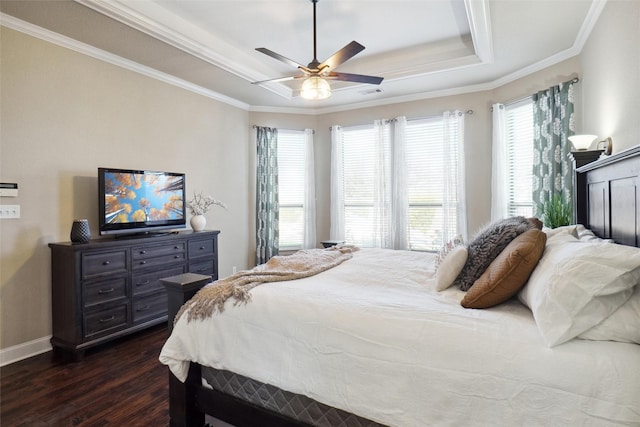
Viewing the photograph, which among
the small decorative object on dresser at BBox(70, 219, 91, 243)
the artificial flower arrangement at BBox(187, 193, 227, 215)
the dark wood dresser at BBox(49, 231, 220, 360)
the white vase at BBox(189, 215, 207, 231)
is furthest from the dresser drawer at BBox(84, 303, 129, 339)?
the artificial flower arrangement at BBox(187, 193, 227, 215)

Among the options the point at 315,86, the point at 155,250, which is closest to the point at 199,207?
the point at 155,250

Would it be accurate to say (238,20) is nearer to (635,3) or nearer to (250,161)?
(250,161)

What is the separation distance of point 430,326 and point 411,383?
0.76 ft

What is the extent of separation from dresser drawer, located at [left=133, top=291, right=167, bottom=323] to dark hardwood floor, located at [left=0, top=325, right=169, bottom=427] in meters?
0.31

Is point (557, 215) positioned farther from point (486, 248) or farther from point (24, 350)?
point (24, 350)

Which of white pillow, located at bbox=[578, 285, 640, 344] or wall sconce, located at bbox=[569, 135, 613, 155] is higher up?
wall sconce, located at bbox=[569, 135, 613, 155]

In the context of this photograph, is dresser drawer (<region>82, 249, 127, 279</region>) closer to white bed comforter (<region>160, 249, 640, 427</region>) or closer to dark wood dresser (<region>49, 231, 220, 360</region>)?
dark wood dresser (<region>49, 231, 220, 360</region>)

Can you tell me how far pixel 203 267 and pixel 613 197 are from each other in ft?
12.5

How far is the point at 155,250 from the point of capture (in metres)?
3.43

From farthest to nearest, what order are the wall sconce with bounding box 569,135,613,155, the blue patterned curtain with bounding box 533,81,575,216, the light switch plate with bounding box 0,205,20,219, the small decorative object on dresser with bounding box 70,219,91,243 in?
the blue patterned curtain with bounding box 533,81,575,216 → the small decorative object on dresser with bounding box 70,219,91,243 → the light switch plate with bounding box 0,205,20,219 → the wall sconce with bounding box 569,135,613,155

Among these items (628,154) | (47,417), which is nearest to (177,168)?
(47,417)

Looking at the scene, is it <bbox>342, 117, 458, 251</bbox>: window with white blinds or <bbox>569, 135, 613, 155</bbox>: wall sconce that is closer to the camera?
<bbox>569, 135, 613, 155</bbox>: wall sconce

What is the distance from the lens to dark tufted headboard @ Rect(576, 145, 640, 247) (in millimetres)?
1515

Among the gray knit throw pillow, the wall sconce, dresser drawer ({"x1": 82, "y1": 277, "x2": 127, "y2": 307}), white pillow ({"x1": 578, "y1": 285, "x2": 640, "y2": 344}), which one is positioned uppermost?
the wall sconce
